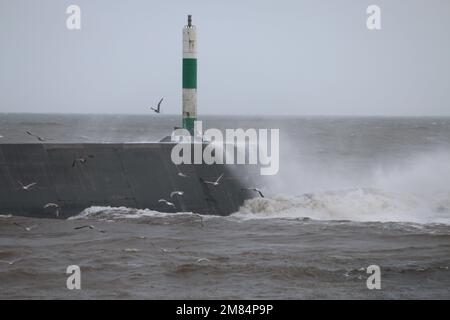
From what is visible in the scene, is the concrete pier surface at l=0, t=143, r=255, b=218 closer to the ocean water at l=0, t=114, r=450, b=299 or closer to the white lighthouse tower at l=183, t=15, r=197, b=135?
the ocean water at l=0, t=114, r=450, b=299

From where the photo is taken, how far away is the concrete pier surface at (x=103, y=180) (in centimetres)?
1817

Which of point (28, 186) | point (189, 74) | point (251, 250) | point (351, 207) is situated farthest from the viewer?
point (189, 74)

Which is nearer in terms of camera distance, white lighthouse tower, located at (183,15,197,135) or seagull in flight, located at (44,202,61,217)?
seagull in flight, located at (44,202,61,217)

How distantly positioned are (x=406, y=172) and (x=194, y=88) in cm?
1008
